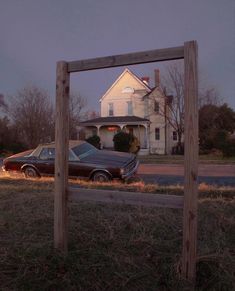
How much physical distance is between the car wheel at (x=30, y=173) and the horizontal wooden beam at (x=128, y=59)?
8.42 m

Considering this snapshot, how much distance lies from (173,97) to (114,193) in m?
29.9

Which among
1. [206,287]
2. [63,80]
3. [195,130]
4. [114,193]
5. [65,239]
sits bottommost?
[206,287]

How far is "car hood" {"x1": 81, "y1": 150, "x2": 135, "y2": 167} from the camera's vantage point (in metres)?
10.2

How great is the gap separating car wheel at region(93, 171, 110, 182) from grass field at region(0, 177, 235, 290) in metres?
4.76

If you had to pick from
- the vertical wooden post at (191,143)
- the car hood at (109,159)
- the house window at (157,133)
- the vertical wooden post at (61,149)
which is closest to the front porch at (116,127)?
the house window at (157,133)

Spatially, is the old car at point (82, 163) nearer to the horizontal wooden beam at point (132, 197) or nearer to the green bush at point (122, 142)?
the horizontal wooden beam at point (132, 197)

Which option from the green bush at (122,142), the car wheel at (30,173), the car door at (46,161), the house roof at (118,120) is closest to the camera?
the car door at (46,161)

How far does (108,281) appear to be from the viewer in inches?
123

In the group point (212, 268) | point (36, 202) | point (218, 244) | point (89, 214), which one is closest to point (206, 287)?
point (212, 268)

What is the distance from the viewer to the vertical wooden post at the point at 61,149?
347 cm

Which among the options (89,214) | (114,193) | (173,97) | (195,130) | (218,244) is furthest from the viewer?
(173,97)

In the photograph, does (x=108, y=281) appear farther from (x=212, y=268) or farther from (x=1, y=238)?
Result: (x=1, y=238)

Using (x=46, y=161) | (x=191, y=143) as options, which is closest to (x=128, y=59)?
(x=191, y=143)

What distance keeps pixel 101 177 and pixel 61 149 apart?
6729mm
